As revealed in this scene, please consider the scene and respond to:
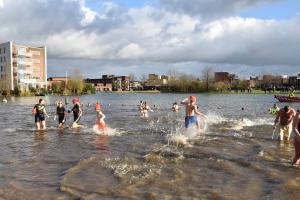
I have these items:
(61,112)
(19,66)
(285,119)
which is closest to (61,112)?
(61,112)

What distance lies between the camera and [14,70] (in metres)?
118

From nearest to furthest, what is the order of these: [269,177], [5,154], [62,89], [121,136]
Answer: [269,177], [5,154], [121,136], [62,89]

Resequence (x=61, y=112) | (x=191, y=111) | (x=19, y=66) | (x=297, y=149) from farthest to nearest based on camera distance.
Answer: (x=19, y=66)
(x=61, y=112)
(x=191, y=111)
(x=297, y=149)

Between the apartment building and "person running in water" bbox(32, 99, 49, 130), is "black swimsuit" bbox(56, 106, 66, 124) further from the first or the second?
the apartment building

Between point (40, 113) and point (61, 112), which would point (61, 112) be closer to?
point (61, 112)

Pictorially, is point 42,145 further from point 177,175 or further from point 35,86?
point 35,86

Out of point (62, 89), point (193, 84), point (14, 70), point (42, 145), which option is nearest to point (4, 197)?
point (42, 145)

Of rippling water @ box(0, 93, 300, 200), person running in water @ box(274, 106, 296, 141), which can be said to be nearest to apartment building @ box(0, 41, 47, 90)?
rippling water @ box(0, 93, 300, 200)

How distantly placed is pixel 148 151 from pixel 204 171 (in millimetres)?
3908

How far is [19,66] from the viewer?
117 m

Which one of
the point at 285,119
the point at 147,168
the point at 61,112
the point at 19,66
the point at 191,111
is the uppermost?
the point at 19,66

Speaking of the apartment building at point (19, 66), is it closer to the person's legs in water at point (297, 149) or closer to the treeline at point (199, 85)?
the treeline at point (199, 85)

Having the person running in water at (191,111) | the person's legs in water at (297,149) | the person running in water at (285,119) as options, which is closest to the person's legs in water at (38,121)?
the person running in water at (191,111)

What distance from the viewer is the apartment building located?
116m
